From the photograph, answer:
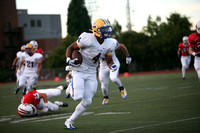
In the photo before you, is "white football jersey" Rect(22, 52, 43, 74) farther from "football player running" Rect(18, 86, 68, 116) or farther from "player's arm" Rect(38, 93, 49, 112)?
"player's arm" Rect(38, 93, 49, 112)

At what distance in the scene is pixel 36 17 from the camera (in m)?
63.9

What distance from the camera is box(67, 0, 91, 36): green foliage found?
150 feet

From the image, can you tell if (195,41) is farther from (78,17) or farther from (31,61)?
(78,17)

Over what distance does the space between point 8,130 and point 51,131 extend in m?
0.92

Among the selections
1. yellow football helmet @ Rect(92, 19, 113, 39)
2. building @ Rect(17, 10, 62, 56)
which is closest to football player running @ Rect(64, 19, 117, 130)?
yellow football helmet @ Rect(92, 19, 113, 39)

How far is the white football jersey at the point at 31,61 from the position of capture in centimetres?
1317

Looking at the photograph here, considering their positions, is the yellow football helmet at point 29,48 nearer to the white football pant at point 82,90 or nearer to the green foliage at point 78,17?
the white football pant at point 82,90

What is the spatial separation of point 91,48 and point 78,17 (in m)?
40.9

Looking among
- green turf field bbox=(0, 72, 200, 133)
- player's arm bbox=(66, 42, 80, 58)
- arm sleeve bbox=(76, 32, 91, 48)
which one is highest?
arm sleeve bbox=(76, 32, 91, 48)

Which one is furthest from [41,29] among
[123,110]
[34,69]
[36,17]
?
[123,110]

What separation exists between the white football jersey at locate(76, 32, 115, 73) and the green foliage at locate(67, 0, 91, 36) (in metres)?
38.7

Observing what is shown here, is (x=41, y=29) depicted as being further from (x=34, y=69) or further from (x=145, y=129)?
(x=145, y=129)

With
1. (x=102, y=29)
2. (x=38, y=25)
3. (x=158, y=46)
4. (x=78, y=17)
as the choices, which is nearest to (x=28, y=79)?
(x=102, y=29)

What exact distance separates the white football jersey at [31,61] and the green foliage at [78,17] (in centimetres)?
3190
